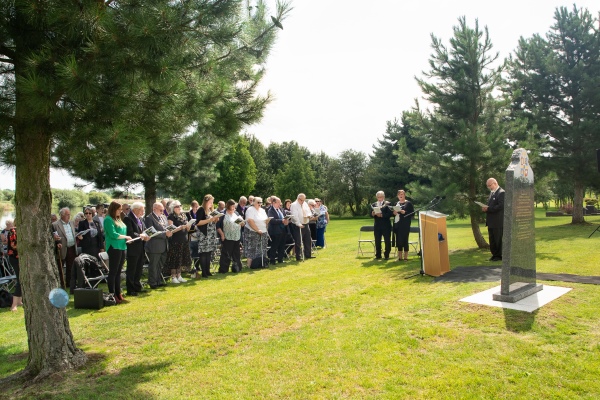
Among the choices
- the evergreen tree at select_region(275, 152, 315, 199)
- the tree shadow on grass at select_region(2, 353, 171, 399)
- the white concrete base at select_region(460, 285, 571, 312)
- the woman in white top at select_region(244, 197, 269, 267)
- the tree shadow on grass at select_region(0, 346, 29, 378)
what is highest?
the evergreen tree at select_region(275, 152, 315, 199)

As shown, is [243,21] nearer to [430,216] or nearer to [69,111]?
[69,111]

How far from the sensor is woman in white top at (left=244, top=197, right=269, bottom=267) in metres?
11.3

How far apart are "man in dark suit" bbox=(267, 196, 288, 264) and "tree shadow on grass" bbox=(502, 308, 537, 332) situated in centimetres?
704

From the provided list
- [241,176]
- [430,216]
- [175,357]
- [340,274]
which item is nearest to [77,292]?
[175,357]

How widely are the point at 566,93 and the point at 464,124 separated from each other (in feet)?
39.3

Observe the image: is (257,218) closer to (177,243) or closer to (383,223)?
(177,243)

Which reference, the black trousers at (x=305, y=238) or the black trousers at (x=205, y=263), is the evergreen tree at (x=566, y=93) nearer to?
the black trousers at (x=305, y=238)

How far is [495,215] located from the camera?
10.3 m

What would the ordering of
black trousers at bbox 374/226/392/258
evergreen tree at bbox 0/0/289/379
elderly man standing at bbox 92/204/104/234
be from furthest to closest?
black trousers at bbox 374/226/392/258 < elderly man standing at bbox 92/204/104/234 < evergreen tree at bbox 0/0/289/379

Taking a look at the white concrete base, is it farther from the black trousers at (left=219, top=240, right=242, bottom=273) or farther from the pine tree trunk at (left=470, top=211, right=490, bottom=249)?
the black trousers at (left=219, top=240, right=242, bottom=273)

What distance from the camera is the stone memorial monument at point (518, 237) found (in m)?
6.22

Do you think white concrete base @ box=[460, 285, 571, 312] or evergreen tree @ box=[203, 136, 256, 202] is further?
evergreen tree @ box=[203, 136, 256, 202]

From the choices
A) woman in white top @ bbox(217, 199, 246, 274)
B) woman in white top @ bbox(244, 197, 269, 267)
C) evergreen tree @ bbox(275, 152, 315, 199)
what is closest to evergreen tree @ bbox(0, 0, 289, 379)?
woman in white top @ bbox(217, 199, 246, 274)

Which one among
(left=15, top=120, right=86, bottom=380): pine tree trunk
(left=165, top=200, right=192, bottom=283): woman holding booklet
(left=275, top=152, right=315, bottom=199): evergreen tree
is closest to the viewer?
(left=15, top=120, right=86, bottom=380): pine tree trunk
